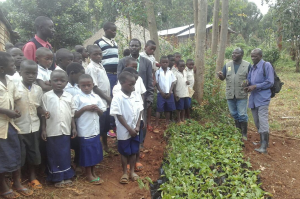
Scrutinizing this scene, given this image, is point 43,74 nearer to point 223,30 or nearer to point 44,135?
point 44,135

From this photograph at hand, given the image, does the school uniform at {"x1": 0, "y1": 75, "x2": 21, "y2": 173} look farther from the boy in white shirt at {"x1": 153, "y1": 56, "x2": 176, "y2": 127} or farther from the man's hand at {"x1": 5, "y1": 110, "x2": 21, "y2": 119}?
the boy in white shirt at {"x1": 153, "y1": 56, "x2": 176, "y2": 127}

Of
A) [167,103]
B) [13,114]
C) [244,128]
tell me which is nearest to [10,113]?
[13,114]

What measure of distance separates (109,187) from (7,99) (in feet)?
5.55

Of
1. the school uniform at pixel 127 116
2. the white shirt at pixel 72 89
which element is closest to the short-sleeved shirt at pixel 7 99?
the white shirt at pixel 72 89

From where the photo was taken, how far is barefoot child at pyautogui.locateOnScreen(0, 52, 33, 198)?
2545 mm

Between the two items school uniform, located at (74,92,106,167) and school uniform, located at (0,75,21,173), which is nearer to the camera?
school uniform, located at (0,75,21,173)

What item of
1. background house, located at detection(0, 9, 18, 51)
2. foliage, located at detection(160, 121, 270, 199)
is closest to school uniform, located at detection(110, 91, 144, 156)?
foliage, located at detection(160, 121, 270, 199)

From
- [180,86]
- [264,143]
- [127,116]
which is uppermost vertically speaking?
[180,86]

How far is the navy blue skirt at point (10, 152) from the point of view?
8.34 feet

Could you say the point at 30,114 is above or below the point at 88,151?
above

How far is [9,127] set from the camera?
2.63 metres

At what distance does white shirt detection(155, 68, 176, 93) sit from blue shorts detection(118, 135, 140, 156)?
7.28 ft

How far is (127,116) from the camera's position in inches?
129

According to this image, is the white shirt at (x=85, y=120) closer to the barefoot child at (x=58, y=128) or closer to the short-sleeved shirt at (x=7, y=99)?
the barefoot child at (x=58, y=128)
